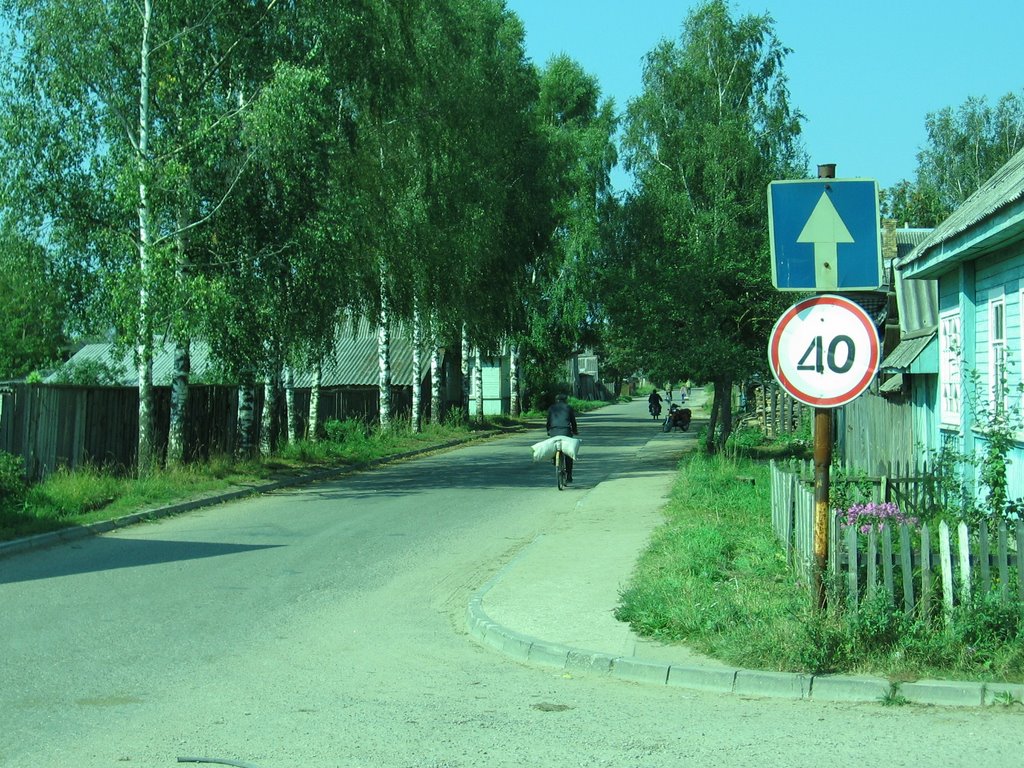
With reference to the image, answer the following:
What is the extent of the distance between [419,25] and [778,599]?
21.9 meters

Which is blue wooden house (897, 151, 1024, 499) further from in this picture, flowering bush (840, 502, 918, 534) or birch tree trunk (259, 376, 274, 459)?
birch tree trunk (259, 376, 274, 459)

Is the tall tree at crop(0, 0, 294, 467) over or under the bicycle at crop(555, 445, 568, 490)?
over

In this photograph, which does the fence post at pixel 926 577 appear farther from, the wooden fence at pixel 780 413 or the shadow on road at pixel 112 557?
Result: the wooden fence at pixel 780 413

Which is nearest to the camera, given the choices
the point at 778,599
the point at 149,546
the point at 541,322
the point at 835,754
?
the point at 835,754

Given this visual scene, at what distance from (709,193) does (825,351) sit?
77.2 ft

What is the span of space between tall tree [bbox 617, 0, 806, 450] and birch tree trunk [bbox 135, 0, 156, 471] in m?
10.0

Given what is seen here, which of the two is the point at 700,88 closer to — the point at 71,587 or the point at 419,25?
the point at 419,25

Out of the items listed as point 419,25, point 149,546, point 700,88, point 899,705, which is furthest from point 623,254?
point 899,705

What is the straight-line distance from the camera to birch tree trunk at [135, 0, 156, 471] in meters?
17.1

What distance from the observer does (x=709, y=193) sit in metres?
29.9

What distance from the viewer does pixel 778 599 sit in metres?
8.02

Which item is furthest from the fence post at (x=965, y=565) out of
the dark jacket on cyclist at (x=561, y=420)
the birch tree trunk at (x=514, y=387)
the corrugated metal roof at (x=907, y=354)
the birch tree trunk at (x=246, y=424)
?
the birch tree trunk at (x=514, y=387)

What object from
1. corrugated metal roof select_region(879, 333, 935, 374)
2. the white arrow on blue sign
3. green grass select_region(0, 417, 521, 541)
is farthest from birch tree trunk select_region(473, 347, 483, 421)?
the white arrow on blue sign

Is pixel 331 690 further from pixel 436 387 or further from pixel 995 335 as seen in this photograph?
pixel 436 387
